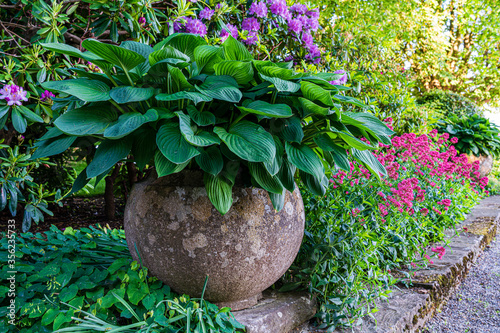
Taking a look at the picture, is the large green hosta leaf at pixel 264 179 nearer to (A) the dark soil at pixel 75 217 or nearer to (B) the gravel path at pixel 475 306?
(B) the gravel path at pixel 475 306

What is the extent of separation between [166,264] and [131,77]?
0.78m

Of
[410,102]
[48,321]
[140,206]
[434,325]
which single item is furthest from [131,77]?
[410,102]

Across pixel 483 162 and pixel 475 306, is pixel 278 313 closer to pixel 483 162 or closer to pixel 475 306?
pixel 475 306

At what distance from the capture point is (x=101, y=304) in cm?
142

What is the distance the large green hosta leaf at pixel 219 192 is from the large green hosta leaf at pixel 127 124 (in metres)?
0.31

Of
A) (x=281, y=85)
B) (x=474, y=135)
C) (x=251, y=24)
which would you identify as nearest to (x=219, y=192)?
(x=281, y=85)

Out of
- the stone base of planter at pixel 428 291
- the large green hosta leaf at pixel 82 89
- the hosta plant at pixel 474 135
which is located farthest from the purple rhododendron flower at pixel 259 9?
the hosta plant at pixel 474 135

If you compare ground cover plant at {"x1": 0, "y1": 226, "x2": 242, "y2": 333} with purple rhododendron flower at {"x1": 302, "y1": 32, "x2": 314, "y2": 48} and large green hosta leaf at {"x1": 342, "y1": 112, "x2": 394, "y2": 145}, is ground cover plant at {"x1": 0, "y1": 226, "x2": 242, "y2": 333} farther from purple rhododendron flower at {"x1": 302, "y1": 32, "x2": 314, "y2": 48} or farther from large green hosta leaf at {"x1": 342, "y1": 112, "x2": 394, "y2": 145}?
purple rhododendron flower at {"x1": 302, "y1": 32, "x2": 314, "y2": 48}

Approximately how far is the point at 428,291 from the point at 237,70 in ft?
6.17

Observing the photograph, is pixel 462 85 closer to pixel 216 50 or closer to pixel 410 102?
pixel 410 102

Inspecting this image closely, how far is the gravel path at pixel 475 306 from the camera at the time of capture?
2.16m

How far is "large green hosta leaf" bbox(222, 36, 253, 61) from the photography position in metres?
1.45

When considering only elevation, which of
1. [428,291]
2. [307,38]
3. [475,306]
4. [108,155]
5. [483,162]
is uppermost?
[307,38]

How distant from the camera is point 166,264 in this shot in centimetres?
150
